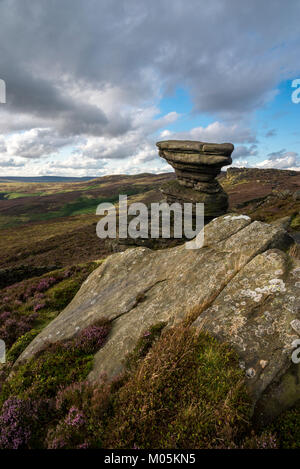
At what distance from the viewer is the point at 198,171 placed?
33.5 metres

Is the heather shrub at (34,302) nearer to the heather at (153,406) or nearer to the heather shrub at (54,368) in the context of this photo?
the heather shrub at (54,368)

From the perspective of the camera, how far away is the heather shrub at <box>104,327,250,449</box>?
13.9ft

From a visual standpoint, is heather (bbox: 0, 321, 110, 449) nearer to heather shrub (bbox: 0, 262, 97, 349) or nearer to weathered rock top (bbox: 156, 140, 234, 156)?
heather shrub (bbox: 0, 262, 97, 349)

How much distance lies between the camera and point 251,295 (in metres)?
6.96

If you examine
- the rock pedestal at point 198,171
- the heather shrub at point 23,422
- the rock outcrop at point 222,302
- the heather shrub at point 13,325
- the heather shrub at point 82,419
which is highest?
the rock pedestal at point 198,171

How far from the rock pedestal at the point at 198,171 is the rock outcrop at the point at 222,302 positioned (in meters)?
21.3

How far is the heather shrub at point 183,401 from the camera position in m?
4.24

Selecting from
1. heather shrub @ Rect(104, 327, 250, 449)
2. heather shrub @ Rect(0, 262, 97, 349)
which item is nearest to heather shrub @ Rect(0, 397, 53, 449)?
heather shrub @ Rect(104, 327, 250, 449)

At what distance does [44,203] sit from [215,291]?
622ft

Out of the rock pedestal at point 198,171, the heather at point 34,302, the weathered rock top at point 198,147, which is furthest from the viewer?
the rock pedestal at point 198,171

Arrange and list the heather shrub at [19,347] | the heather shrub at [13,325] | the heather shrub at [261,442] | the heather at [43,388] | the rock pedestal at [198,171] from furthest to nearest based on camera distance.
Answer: the rock pedestal at [198,171] < the heather shrub at [13,325] < the heather shrub at [19,347] < the heather at [43,388] < the heather shrub at [261,442]

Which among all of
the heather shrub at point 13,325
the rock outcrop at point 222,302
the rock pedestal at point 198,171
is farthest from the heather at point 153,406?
the rock pedestal at point 198,171

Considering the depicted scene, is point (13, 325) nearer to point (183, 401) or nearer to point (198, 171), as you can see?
point (183, 401)

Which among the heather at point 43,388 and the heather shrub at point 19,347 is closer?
the heather at point 43,388
